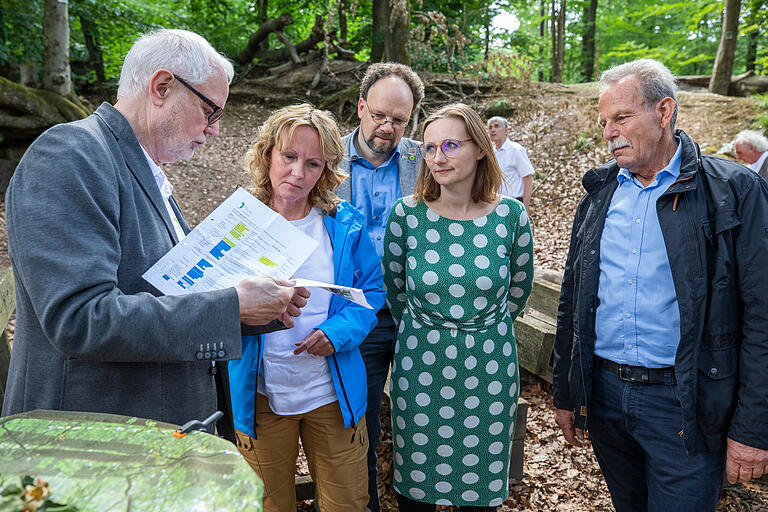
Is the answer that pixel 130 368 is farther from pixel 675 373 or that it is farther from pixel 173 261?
pixel 675 373

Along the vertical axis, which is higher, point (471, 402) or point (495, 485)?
point (471, 402)

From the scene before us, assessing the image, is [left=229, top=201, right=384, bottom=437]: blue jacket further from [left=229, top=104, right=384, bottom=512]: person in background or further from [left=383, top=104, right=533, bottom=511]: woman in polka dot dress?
[left=383, top=104, right=533, bottom=511]: woman in polka dot dress

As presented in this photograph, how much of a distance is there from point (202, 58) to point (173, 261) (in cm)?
63

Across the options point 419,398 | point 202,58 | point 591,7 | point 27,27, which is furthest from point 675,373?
point 591,7

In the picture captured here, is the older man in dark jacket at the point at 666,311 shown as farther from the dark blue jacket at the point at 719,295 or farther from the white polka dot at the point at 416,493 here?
the white polka dot at the point at 416,493

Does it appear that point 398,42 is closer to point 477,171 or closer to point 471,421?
point 477,171

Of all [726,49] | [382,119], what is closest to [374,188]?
[382,119]

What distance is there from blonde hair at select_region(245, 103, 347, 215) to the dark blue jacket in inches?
54.9

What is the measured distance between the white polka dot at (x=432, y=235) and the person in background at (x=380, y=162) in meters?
0.38

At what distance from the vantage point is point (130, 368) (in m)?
1.52

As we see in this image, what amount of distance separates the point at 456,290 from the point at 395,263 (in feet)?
1.24

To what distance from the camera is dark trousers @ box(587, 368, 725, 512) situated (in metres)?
2.09

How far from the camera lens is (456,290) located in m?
2.50

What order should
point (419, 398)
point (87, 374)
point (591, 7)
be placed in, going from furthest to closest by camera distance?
point (591, 7) < point (419, 398) < point (87, 374)
